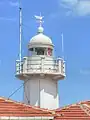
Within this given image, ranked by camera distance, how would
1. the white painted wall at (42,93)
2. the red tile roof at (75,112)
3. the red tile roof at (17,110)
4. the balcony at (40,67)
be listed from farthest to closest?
the white painted wall at (42,93), the balcony at (40,67), the red tile roof at (75,112), the red tile roof at (17,110)

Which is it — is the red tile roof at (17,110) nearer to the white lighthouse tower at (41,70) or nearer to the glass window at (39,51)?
the white lighthouse tower at (41,70)

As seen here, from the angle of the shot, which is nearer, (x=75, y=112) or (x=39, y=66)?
(x=75, y=112)

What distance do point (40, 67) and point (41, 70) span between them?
0.26 meters

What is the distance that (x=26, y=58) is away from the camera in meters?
27.7

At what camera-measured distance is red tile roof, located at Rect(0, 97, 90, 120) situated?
19297 millimetres

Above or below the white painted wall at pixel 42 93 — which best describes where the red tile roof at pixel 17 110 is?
below

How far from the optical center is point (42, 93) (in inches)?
1085

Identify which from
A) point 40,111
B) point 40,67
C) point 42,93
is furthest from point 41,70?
point 40,111

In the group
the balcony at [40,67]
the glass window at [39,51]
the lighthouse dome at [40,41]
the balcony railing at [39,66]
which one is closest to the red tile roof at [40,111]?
the balcony at [40,67]

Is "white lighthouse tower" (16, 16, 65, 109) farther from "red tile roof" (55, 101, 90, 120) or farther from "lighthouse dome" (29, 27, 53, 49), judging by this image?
"red tile roof" (55, 101, 90, 120)

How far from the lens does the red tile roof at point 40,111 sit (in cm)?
1930

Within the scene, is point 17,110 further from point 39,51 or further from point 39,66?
point 39,51

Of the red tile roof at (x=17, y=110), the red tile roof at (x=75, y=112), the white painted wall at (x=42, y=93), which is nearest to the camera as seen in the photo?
the red tile roof at (x=17, y=110)

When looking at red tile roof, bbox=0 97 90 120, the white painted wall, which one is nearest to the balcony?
the white painted wall
